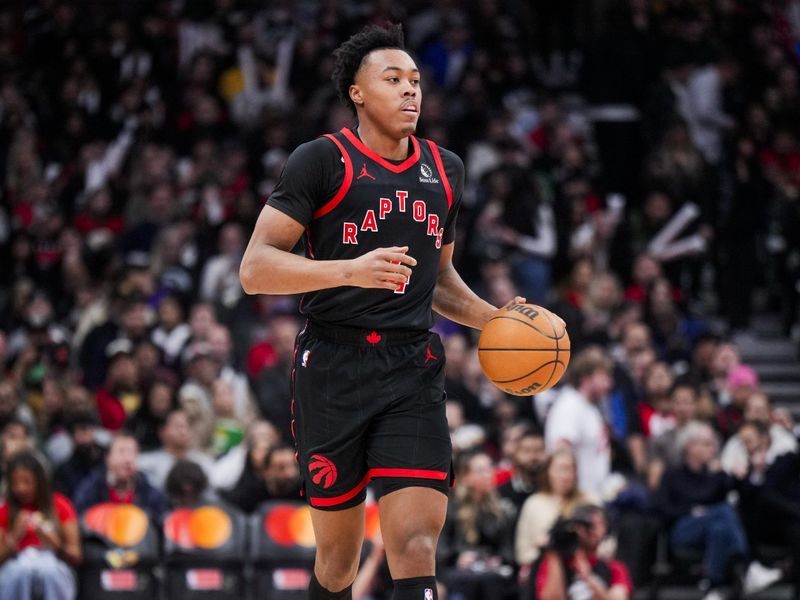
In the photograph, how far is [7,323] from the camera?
1326 centimetres

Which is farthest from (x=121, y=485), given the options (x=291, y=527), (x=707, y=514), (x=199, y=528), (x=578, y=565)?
(x=707, y=514)

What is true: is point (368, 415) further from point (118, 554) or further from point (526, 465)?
point (526, 465)

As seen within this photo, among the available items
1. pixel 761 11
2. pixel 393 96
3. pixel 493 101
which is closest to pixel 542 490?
pixel 393 96

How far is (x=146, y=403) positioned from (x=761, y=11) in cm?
991

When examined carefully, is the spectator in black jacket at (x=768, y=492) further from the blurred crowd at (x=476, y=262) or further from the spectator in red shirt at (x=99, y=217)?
the spectator in red shirt at (x=99, y=217)

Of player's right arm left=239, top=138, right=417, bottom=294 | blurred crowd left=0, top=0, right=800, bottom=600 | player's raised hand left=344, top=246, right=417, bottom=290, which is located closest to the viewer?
player's raised hand left=344, top=246, right=417, bottom=290

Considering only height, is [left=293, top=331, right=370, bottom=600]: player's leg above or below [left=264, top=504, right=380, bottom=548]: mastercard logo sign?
above

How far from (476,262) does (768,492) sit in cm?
395

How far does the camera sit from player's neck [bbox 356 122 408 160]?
5.55 metres

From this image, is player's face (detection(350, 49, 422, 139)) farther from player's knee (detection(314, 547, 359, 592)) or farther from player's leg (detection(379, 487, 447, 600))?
player's knee (detection(314, 547, 359, 592))

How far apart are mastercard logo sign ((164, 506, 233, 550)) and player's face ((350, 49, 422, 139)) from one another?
210 inches

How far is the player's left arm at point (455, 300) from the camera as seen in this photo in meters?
5.86

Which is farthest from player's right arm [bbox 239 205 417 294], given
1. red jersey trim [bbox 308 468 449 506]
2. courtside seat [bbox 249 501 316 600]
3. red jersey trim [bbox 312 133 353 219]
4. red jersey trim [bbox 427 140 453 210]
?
courtside seat [bbox 249 501 316 600]

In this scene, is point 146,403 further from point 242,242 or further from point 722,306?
point 722,306
